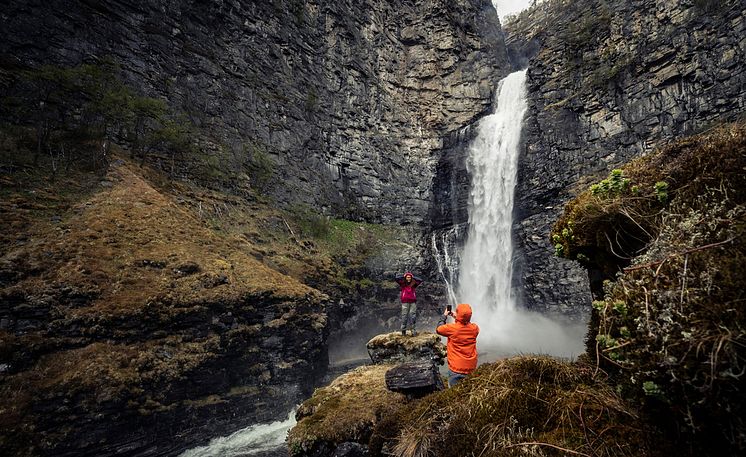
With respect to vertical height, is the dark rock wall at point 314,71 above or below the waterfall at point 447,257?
Result: above

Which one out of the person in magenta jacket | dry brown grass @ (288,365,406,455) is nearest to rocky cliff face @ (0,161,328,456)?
dry brown grass @ (288,365,406,455)

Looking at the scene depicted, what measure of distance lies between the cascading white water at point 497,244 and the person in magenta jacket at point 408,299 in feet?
68.1

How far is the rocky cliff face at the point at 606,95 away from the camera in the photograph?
24406mm

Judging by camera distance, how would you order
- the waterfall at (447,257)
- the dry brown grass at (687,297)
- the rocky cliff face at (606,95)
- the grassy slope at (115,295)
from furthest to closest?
1. the waterfall at (447,257)
2. the rocky cliff face at (606,95)
3. the grassy slope at (115,295)
4. the dry brown grass at (687,297)

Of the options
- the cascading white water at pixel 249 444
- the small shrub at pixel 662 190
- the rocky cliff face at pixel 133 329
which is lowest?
the cascading white water at pixel 249 444

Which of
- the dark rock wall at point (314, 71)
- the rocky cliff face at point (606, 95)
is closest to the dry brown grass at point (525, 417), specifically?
the dark rock wall at point (314, 71)

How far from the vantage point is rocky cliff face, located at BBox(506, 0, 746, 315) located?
2441cm

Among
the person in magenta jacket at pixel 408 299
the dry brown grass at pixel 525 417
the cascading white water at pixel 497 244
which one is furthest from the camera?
the cascading white water at pixel 497 244

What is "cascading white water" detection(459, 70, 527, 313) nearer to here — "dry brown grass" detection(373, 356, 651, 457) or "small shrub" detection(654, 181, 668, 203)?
"dry brown grass" detection(373, 356, 651, 457)

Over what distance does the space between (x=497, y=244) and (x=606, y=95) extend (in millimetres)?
16475

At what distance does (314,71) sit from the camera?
125ft

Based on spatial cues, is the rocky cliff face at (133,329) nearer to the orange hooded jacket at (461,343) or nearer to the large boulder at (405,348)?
the large boulder at (405,348)

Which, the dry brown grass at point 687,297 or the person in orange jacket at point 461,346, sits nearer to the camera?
the dry brown grass at point 687,297

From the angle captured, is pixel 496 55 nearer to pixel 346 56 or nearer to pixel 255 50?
pixel 346 56
